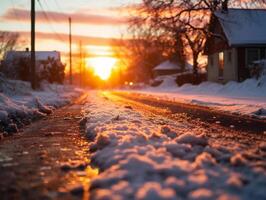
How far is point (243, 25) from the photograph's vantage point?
41.1 metres

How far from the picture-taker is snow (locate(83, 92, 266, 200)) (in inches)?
205

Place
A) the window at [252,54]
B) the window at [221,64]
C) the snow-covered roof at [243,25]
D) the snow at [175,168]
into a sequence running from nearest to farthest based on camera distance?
the snow at [175,168] → the snow-covered roof at [243,25] → the window at [252,54] → the window at [221,64]

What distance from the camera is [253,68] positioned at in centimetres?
3422

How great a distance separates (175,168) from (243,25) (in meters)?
36.8

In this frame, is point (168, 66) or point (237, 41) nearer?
point (237, 41)

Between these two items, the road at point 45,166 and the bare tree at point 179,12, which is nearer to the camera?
the road at point 45,166

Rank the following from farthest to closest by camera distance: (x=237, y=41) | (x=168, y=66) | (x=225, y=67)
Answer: (x=168, y=66) < (x=225, y=67) < (x=237, y=41)

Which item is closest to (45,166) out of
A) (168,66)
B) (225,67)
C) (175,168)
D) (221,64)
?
(175,168)

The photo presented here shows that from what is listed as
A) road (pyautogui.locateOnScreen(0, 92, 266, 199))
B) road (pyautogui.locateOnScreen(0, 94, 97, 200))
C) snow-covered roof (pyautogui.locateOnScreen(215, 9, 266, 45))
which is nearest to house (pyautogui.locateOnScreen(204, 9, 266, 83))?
snow-covered roof (pyautogui.locateOnScreen(215, 9, 266, 45))

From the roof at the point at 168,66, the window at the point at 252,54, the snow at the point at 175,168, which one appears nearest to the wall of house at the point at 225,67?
the window at the point at 252,54

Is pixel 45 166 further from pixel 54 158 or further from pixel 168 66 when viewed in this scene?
pixel 168 66

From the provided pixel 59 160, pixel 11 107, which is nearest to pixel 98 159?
pixel 59 160

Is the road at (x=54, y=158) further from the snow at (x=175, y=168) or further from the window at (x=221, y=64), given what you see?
the window at (x=221, y=64)

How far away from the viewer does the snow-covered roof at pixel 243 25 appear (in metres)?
38.8
